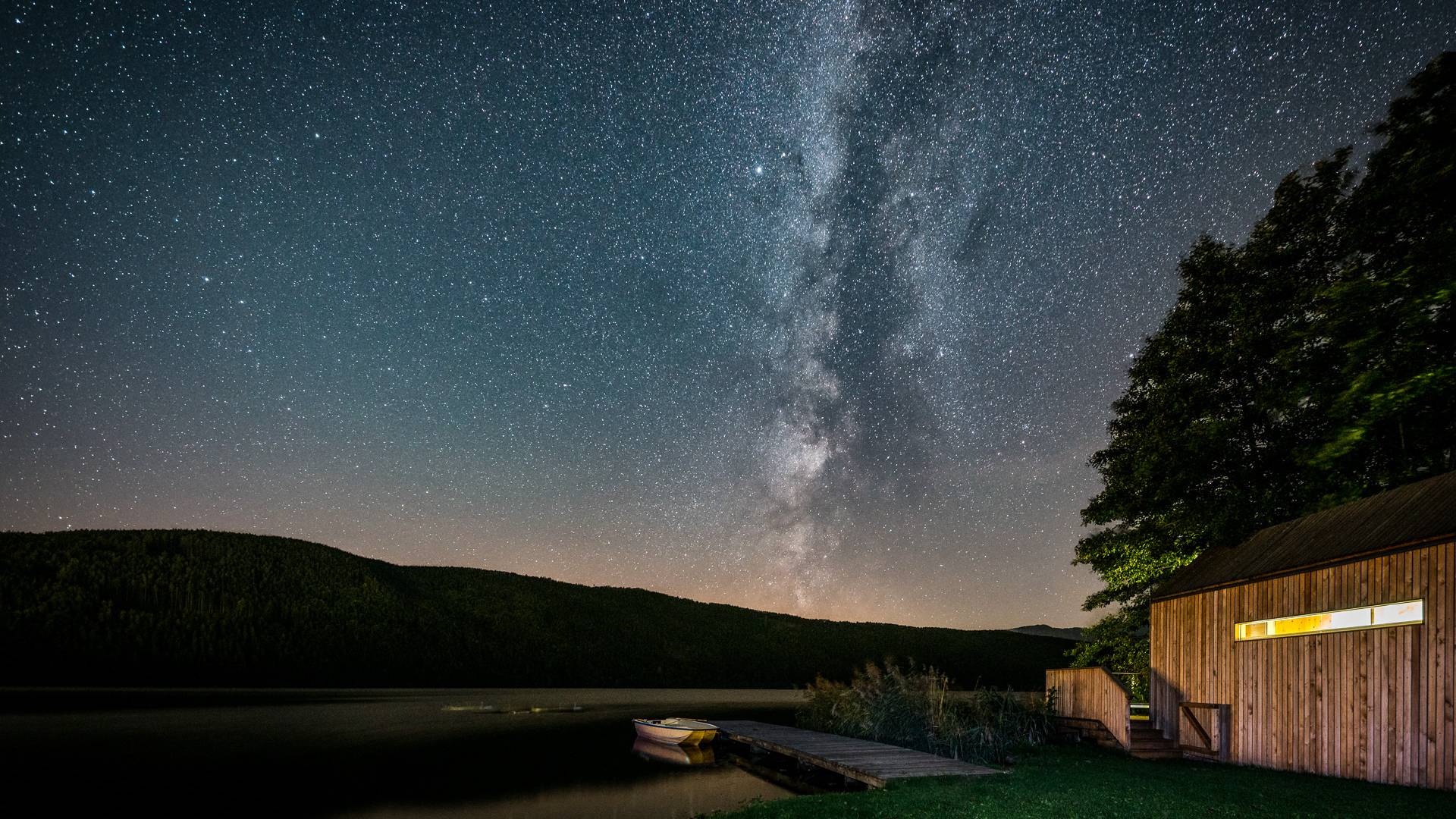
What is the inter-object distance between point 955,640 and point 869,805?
11037 centimetres

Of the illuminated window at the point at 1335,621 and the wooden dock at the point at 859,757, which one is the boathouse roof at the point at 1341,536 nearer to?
the illuminated window at the point at 1335,621

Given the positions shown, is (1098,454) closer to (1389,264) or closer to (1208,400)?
(1208,400)

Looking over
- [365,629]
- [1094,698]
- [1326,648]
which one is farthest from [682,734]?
[365,629]

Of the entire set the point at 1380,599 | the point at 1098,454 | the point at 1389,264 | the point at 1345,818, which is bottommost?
the point at 1345,818

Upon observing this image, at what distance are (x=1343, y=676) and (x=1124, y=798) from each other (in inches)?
170

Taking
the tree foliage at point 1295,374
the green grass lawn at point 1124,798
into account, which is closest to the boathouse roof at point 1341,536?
the tree foliage at point 1295,374

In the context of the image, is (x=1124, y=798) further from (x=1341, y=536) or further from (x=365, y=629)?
(x=365, y=629)

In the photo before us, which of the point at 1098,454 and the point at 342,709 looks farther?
the point at 342,709

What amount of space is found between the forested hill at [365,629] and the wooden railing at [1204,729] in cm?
4283

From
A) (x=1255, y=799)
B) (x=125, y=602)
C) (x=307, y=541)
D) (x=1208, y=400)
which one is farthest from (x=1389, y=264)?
(x=307, y=541)

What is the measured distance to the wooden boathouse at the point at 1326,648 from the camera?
10.6 metres

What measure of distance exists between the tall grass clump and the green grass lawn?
3555mm

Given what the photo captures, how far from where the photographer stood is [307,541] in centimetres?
9356

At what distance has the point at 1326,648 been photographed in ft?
40.1
